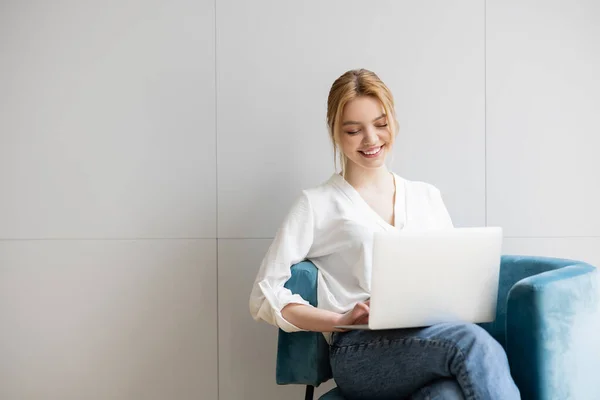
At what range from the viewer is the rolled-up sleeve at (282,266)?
1839 millimetres

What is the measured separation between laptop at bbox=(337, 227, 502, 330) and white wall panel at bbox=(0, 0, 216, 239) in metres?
1.17

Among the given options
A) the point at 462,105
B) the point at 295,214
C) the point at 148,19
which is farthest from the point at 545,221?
the point at 148,19

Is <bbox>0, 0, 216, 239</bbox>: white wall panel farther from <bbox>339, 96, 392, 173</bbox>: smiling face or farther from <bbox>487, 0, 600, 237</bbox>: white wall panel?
<bbox>487, 0, 600, 237</bbox>: white wall panel

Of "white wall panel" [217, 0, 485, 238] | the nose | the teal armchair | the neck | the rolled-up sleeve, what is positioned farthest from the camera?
"white wall panel" [217, 0, 485, 238]

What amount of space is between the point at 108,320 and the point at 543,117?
194cm

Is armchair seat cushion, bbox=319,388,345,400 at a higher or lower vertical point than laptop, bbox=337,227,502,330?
lower

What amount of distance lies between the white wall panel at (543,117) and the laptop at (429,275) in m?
1.06

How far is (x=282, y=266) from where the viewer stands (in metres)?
1.92

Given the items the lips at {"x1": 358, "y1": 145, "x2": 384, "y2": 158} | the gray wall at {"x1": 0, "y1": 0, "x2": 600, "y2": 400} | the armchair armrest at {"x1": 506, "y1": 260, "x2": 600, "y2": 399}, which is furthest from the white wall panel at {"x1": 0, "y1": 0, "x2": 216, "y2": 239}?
the armchair armrest at {"x1": 506, "y1": 260, "x2": 600, "y2": 399}

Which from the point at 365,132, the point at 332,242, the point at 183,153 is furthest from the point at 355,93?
the point at 183,153

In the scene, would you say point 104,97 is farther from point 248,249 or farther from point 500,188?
point 500,188

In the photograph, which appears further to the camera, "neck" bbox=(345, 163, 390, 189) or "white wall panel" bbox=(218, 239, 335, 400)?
"white wall panel" bbox=(218, 239, 335, 400)

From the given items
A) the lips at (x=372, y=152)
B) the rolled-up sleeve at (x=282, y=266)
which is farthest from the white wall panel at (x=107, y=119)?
the lips at (x=372, y=152)

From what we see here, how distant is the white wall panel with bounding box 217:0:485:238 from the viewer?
8.27ft
